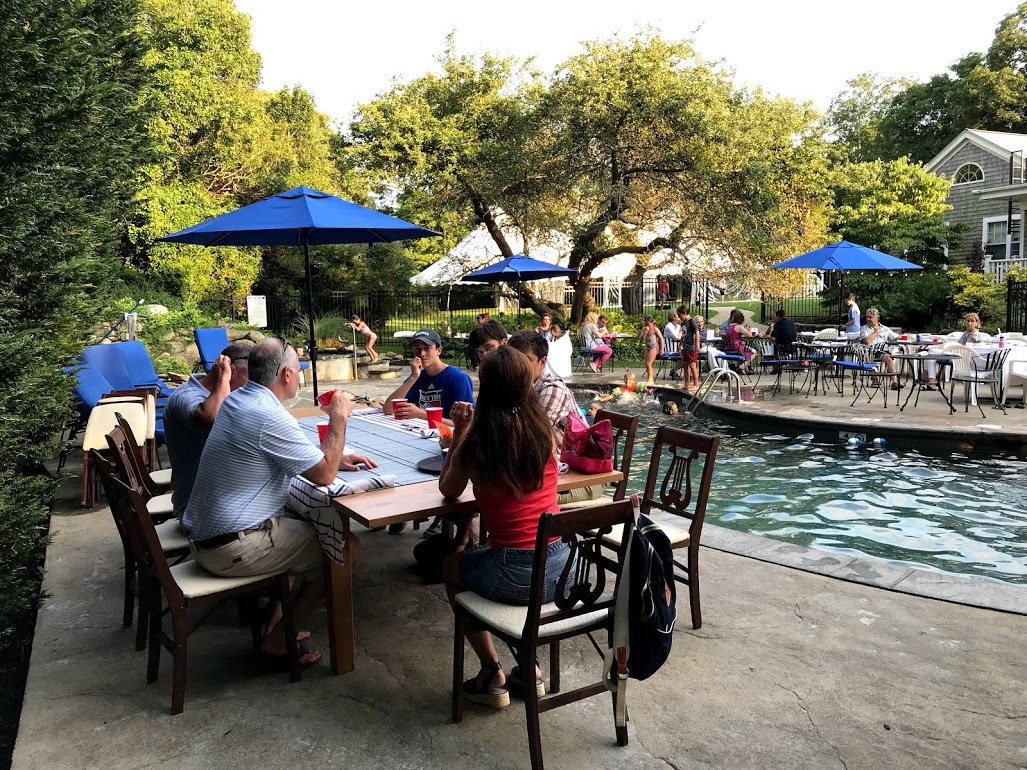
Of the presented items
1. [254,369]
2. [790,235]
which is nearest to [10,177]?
[254,369]

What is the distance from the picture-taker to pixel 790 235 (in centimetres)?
1803

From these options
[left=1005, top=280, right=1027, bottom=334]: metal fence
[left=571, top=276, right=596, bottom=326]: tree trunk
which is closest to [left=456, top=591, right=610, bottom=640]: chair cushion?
[left=1005, top=280, right=1027, bottom=334]: metal fence

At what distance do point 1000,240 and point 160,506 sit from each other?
1092 inches

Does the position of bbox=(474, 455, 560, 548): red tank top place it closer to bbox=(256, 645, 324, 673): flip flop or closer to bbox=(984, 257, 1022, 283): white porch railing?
bbox=(256, 645, 324, 673): flip flop

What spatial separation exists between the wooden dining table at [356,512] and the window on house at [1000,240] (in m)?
25.8

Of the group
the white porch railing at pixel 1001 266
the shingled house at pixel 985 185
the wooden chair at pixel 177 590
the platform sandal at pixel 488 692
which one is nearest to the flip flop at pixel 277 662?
the wooden chair at pixel 177 590

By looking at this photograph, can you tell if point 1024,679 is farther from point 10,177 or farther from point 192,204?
point 192,204

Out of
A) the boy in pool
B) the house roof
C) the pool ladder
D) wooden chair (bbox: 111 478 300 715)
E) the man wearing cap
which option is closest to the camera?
wooden chair (bbox: 111 478 300 715)

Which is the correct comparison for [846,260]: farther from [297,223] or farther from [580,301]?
[297,223]

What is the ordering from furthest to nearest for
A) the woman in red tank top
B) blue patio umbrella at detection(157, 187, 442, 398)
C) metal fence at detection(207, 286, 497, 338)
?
1. metal fence at detection(207, 286, 497, 338)
2. blue patio umbrella at detection(157, 187, 442, 398)
3. the woman in red tank top

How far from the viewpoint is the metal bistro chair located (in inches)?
395

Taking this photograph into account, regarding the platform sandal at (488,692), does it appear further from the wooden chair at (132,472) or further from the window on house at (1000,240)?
the window on house at (1000,240)

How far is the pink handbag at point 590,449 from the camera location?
11.5 ft

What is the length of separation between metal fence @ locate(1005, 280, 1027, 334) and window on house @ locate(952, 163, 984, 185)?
1137cm
